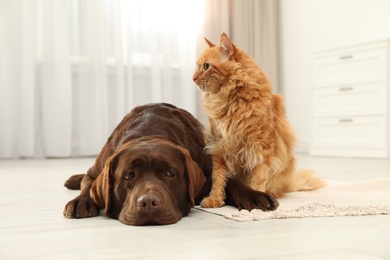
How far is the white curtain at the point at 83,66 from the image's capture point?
580 centimetres

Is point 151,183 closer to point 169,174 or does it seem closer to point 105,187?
point 169,174

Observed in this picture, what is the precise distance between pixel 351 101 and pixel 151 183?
14.6 ft

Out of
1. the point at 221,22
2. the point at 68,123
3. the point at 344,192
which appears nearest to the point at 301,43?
the point at 221,22

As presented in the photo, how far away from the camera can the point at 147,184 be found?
1634 mm

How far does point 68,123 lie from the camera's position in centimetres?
600

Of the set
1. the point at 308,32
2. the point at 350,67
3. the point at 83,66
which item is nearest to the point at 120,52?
the point at 83,66

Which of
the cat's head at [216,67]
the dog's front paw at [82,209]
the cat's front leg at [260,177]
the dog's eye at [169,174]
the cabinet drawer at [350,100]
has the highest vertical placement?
the cat's head at [216,67]

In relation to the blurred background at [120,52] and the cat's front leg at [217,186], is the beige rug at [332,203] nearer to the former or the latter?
the cat's front leg at [217,186]

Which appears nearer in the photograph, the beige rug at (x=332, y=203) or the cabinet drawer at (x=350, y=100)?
the beige rug at (x=332, y=203)

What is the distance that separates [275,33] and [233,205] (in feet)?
18.1

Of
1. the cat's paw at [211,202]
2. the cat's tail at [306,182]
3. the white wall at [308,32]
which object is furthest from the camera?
the white wall at [308,32]

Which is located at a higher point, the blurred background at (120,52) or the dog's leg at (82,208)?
the blurred background at (120,52)

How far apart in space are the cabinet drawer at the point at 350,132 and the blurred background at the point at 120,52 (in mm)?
321

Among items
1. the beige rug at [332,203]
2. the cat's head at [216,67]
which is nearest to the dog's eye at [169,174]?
the beige rug at [332,203]
